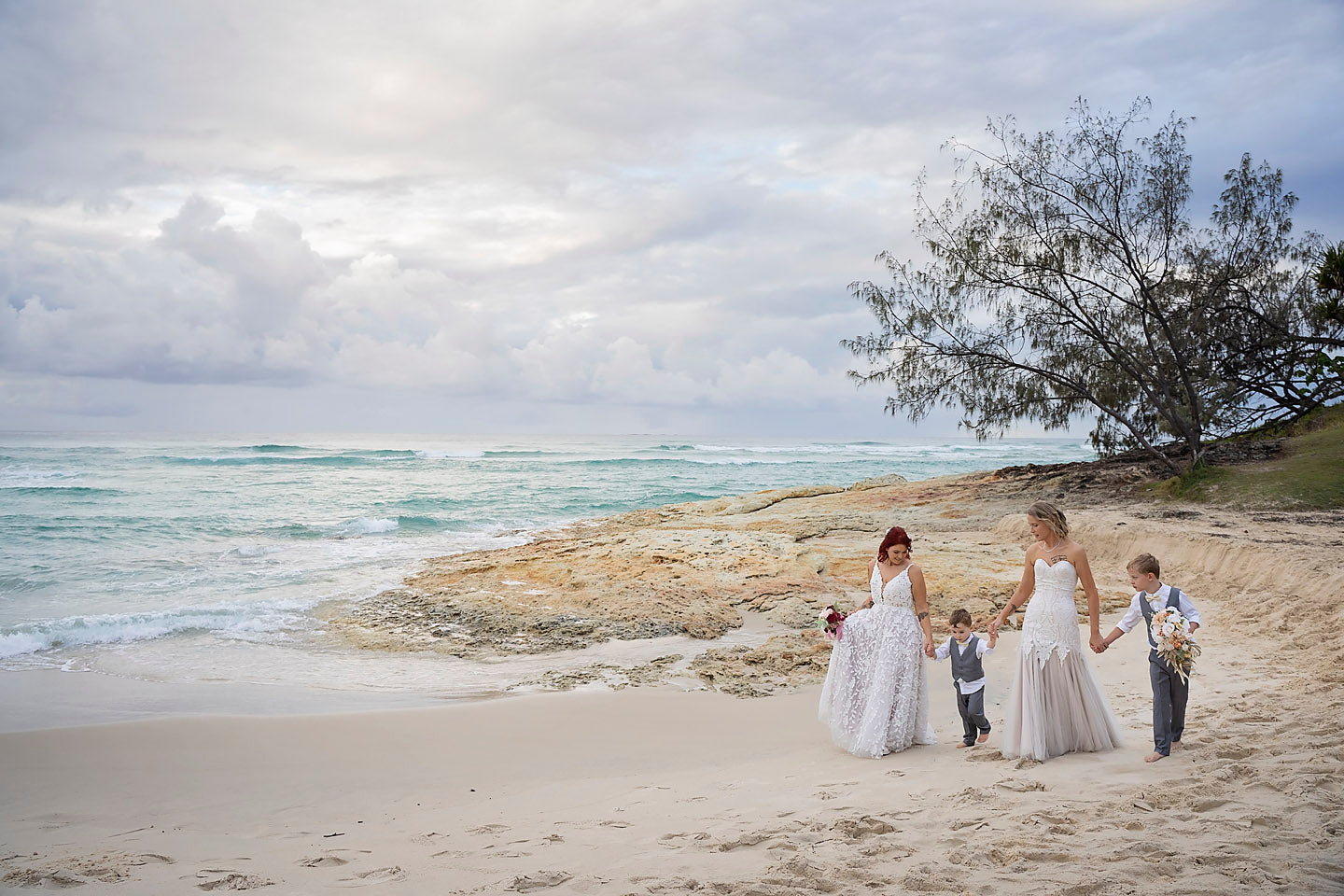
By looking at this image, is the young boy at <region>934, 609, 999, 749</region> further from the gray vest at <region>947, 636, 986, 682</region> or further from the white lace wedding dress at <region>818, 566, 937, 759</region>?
→ the white lace wedding dress at <region>818, 566, 937, 759</region>

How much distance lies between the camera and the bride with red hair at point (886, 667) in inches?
232

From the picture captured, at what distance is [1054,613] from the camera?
5359 millimetres

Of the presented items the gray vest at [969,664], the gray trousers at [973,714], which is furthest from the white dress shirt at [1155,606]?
the gray trousers at [973,714]

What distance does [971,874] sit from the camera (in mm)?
3670

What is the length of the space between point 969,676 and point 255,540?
64.0 feet

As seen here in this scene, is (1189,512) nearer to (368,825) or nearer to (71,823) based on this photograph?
(368,825)

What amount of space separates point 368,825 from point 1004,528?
46.2ft

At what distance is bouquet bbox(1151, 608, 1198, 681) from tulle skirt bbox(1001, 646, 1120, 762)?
0.47m

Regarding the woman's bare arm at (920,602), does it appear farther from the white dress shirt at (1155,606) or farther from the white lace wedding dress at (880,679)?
the white dress shirt at (1155,606)

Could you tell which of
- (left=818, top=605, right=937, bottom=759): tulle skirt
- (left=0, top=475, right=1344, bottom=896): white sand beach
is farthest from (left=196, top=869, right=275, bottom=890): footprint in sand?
(left=818, top=605, right=937, bottom=759): tulle skirt

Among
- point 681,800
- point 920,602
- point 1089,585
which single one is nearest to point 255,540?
point 681,800

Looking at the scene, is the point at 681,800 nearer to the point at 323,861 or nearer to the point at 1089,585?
the point at 323,861

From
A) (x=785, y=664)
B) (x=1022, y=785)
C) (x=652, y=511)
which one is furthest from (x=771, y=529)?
(x=1022, y=785)

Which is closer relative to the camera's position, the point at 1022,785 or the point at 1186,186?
the point at 1022,785
